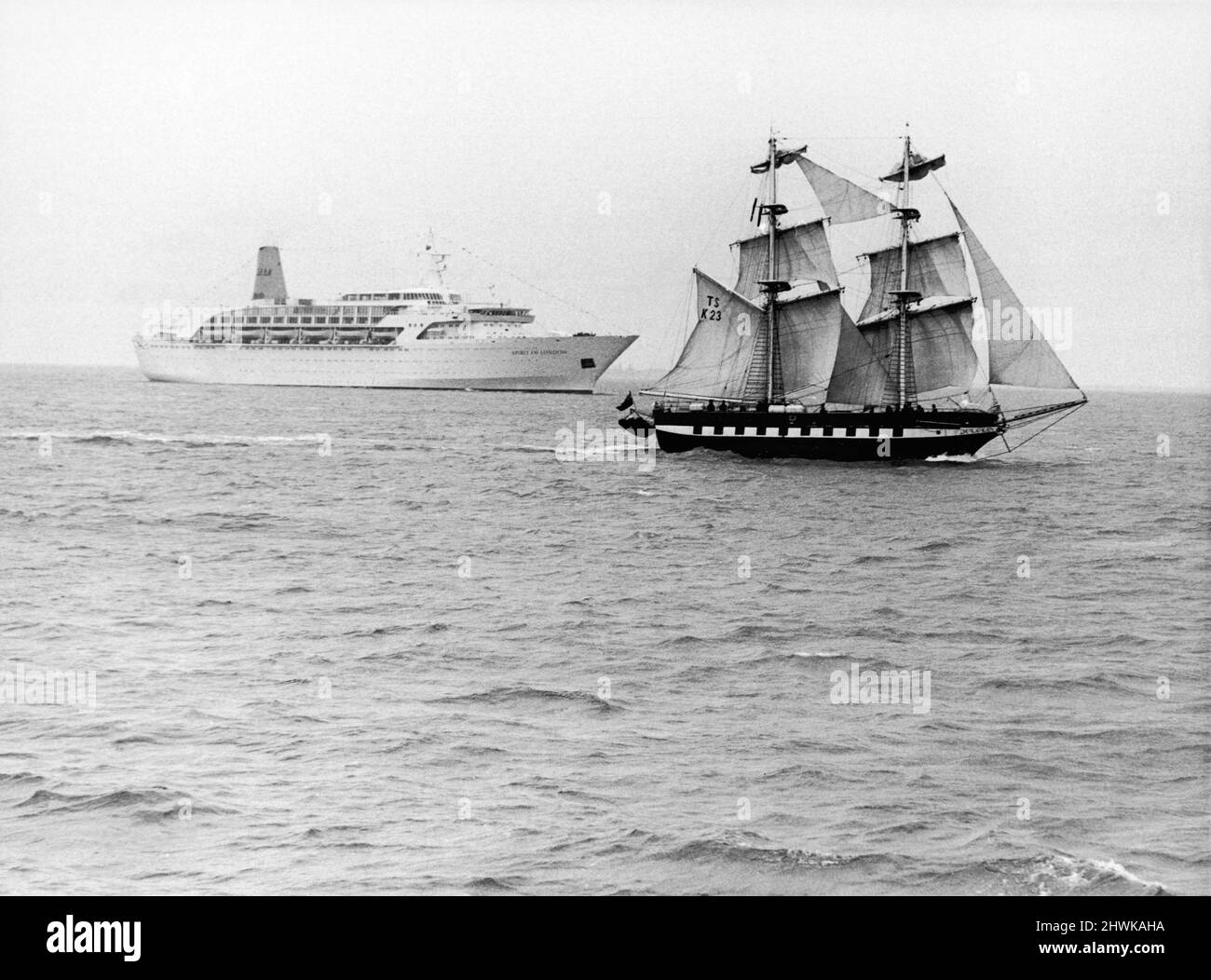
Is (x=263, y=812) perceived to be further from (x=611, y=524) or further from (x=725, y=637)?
(x=611, y=524)

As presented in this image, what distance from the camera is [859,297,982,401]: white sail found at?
61.7 metres

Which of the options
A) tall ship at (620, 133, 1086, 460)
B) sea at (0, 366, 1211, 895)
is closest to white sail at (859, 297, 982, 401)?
tall ship at (620, 133, 1086, 460)

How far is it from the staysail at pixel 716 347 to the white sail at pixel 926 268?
5821 millimetres

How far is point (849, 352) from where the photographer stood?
63.6 metres

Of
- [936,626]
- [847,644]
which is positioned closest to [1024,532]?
[936,626]

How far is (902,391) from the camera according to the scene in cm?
6266

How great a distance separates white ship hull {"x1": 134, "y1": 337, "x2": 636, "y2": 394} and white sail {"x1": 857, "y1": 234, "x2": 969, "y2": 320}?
63842 millimetres
